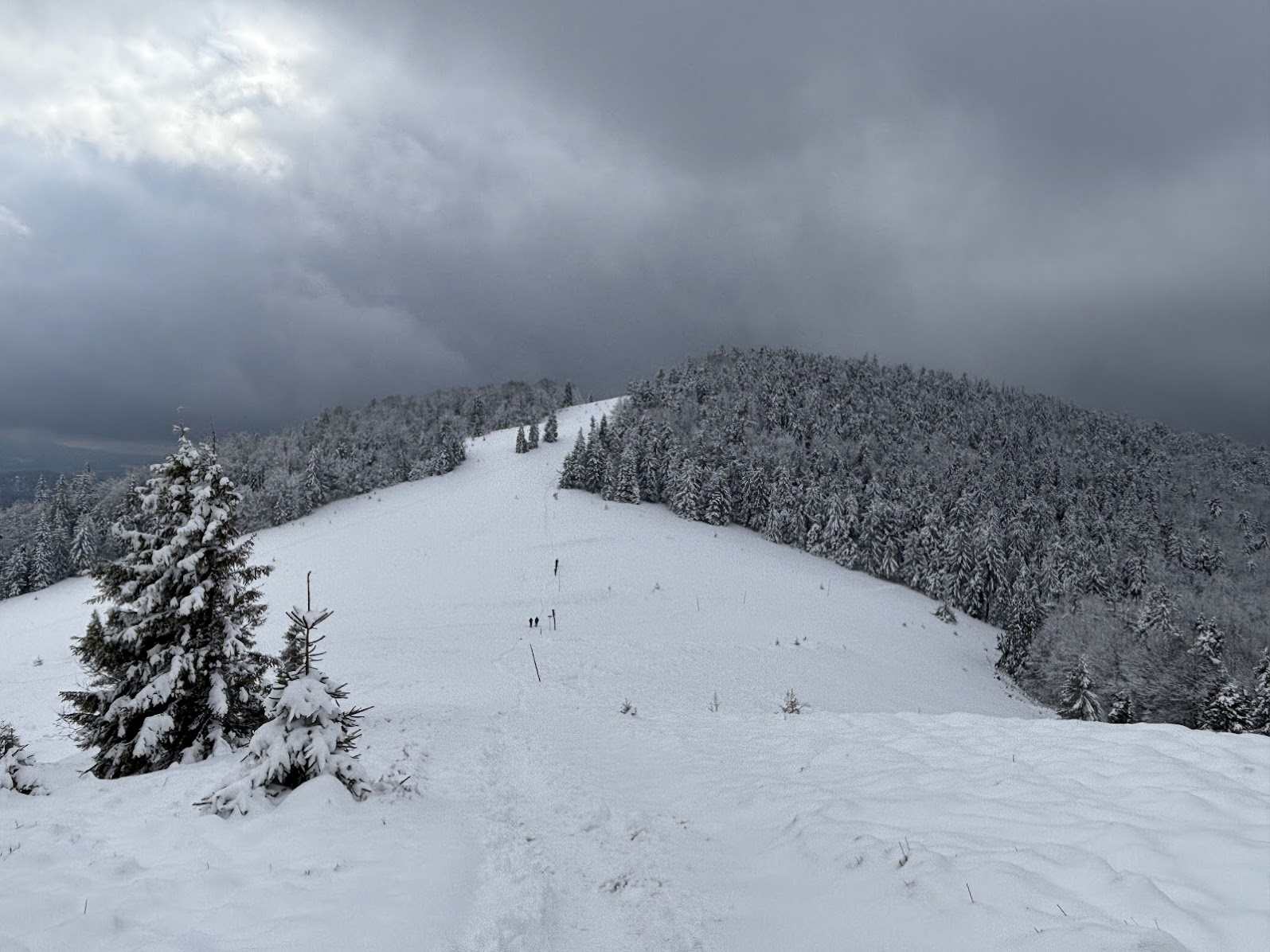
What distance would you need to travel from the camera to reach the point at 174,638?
1159 centimetres

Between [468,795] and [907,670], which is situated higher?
[468,795]

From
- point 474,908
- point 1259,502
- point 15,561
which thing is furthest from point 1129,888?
point 1259,502

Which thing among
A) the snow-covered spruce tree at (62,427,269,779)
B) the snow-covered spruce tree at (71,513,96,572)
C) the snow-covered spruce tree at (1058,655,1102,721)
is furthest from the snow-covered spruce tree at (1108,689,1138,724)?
the snow-covered spruce tree at (71,513,96,572)

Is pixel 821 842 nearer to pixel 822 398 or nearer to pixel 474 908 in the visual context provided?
pixel 474 908

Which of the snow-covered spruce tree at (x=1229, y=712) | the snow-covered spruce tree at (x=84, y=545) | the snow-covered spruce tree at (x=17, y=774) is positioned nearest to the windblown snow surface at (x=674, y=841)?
the snow-covered spruce tree at (x=17, y=774)

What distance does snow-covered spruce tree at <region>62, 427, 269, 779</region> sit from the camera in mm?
11062

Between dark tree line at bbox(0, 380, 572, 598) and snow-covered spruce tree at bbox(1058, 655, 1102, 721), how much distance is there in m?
62.2

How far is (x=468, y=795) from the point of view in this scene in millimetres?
9070

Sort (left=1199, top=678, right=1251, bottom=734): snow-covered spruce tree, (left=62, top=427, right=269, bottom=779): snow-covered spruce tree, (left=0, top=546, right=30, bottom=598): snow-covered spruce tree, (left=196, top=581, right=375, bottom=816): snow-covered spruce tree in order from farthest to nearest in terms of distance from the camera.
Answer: (left=0, top=546, right=30, bottom=598): snow-covered spruce tree
(left=1199, top=678, right=1251, bottom=734): snow-covered spruce tree
(left=62, top=427, right=269, bottom=779): snow-covered spruce tree
(left=196, top=581, right=375, bottom=816): snow-covered spruce tree

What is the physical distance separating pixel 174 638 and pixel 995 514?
93.3 m

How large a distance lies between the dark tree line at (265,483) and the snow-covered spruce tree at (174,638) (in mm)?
35031

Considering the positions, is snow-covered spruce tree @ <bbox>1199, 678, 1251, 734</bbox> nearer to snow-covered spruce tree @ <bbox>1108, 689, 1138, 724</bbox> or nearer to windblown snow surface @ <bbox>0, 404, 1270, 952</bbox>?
snow-covered spruce tree @ <bbox>1108, 689, 1138, 724</bbox>

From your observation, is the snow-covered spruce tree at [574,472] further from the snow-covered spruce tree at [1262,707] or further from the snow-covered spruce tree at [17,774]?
the snow-covered spruce tree at [17,774]

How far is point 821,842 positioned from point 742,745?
5.17 m
